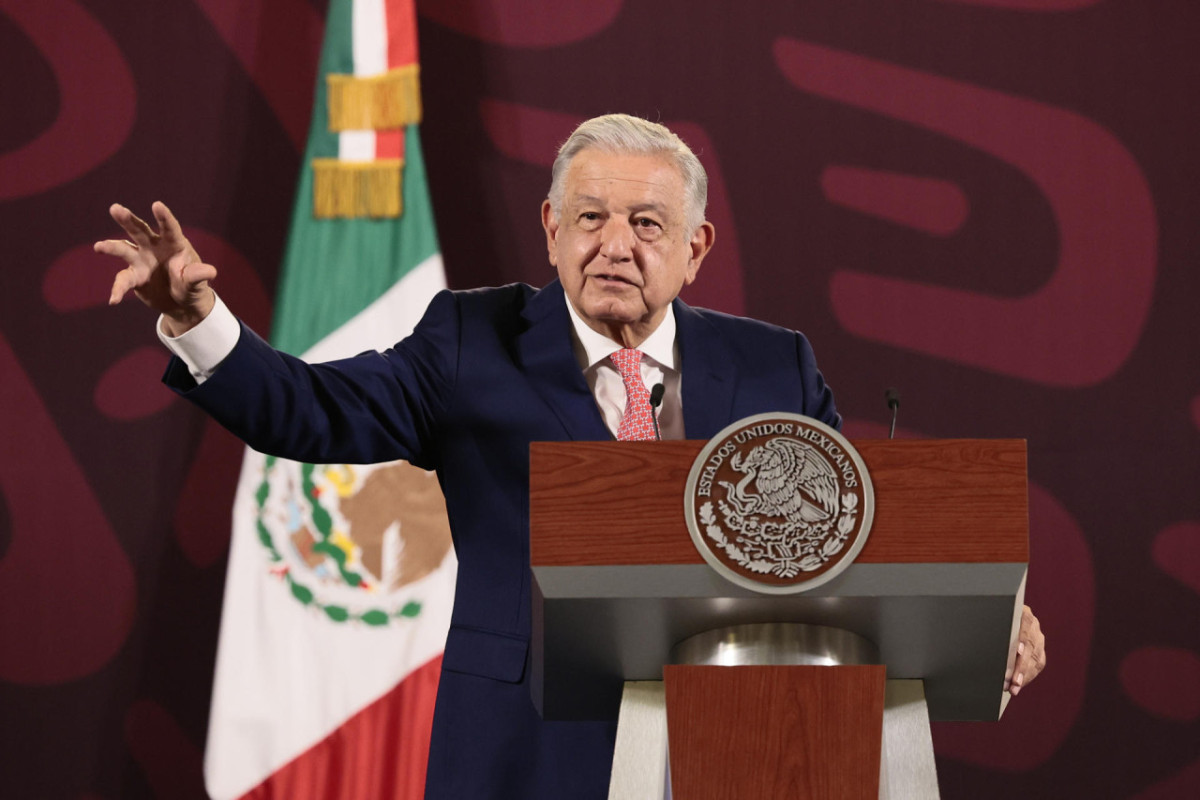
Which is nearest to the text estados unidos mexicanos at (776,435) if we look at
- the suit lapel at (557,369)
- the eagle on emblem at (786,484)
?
the eagle on emblem at (786,484)

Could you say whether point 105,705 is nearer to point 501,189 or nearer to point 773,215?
point 501,189

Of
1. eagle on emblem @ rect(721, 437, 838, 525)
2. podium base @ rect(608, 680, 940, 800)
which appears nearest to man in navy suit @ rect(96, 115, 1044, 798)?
podium base @ rect(608, 680, 940, 800)

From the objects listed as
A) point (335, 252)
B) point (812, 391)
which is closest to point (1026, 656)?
point (812, 391)

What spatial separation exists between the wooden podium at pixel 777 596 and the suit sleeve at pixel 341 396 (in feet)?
1.64

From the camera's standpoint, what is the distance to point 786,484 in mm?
1271

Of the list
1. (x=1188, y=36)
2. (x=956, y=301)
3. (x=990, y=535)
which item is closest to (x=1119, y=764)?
(x=956, y=301)

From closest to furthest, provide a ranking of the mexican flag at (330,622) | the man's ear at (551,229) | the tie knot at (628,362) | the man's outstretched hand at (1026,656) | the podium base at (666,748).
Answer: the podium base at (666,748), the man's outstretched hand at (1026,656), the tie knot at (628,362), the man's ear at (551,229), the mexican flag at (330,622)

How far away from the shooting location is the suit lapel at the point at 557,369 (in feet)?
6.07

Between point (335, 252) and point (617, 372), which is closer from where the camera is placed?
point (617, 372)

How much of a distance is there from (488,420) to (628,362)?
0.24 m

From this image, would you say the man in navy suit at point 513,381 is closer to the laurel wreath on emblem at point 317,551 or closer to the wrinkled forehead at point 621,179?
the wrinkled forehead at point 621,179

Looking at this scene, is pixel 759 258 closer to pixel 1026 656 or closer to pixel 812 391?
pixel 812 391

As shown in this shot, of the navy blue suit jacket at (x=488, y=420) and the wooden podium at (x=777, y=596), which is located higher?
the wooden podium at (x=777, y=596)

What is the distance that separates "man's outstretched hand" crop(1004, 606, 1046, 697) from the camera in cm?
156
